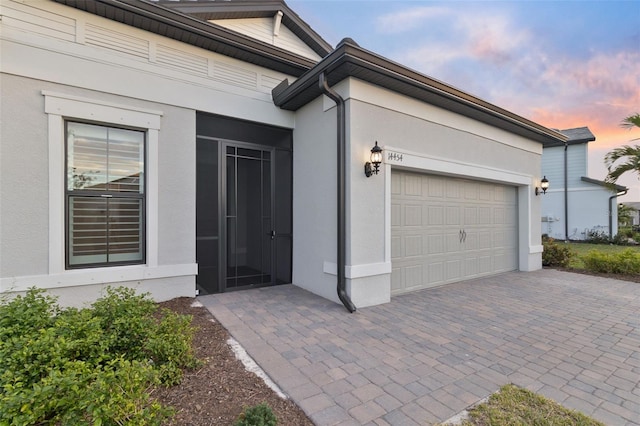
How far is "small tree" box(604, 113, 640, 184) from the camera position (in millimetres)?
7770

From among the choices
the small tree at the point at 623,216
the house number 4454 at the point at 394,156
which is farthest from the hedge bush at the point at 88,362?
the small tree at the point at 623,216

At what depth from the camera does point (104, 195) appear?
439cm

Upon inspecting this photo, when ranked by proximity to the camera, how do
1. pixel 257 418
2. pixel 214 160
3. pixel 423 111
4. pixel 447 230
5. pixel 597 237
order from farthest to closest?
A: 1. pixel 597 237
2. pixel 447 230
3. pixel 423 111
4. pixel 214 160
5. pixel 257 418

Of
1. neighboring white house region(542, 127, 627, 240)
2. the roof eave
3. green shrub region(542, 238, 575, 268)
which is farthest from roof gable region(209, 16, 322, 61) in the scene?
neighboring white house region(542, 127, 627, 240)

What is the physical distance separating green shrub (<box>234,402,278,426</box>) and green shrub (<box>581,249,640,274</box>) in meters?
9.81

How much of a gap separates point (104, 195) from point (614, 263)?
11681mm

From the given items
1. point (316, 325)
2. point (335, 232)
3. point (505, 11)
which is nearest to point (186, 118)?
point (335, 232)

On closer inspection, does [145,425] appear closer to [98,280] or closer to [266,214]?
[98,280]

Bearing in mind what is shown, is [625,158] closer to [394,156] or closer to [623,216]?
[394,156]

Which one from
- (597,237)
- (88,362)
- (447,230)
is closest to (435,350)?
(88,362)

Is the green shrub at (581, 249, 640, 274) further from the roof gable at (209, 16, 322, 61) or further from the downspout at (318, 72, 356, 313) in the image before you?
the roof gable at (209, 16, 322, 61)

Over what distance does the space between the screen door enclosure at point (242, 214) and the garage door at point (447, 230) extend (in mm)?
2293

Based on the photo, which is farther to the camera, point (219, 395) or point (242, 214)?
point (242, 214)

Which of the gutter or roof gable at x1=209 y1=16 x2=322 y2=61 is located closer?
roof gable at x1=209 y1=16 x2=322 y2=61
